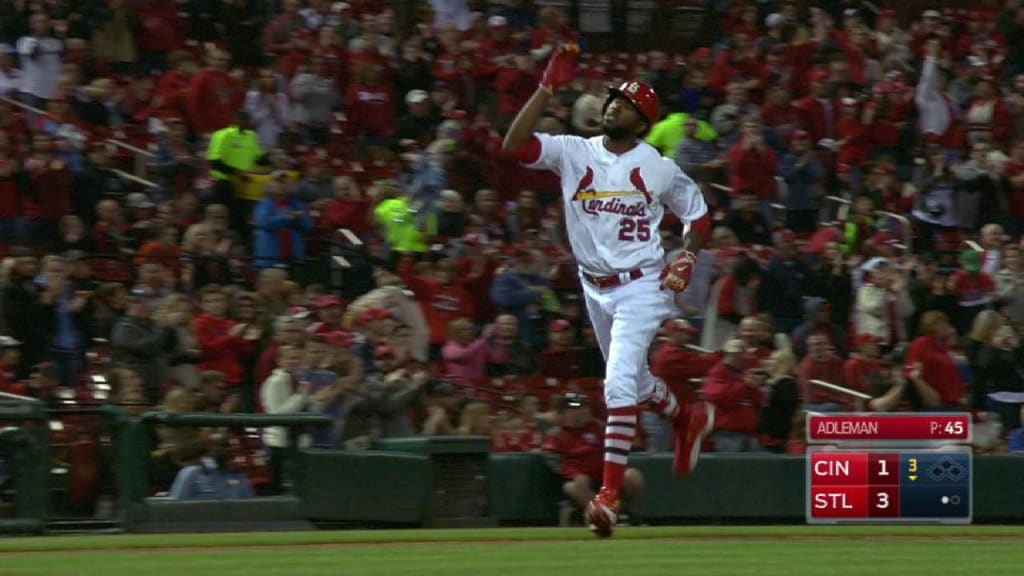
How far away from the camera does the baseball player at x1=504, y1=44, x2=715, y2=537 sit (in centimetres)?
1039

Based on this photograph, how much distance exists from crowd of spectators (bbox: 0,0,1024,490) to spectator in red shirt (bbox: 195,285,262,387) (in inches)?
0.8

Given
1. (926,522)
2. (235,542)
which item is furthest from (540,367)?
(235,542)

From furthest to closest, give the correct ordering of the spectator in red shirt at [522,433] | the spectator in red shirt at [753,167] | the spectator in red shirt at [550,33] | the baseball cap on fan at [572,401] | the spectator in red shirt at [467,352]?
the spectator in red shirt at [550,33] < the spectator in red shirt at [753,167] < the spectator in red shirt at [467,352] < the spectator in red shirt at [522,433] < the baseball cap on fan at [572,401]

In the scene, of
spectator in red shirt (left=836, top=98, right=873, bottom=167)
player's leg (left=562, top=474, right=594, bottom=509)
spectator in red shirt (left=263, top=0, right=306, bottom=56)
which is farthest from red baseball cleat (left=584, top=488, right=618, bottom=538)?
spectator in red shirt (left=836, top=98, right=873, bottom=167)

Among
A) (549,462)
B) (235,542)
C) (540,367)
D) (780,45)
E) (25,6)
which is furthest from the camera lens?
(780,45)

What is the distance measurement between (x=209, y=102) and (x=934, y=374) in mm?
7088

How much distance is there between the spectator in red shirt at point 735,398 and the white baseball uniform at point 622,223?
151 inches

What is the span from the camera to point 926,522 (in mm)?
13289

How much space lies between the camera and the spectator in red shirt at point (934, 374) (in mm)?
15312

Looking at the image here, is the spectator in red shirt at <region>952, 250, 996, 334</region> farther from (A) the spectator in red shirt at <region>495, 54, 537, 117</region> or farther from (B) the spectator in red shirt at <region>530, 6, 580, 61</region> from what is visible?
(B) the spectator in red shirt at <region>530, 6, 580, 61</region>

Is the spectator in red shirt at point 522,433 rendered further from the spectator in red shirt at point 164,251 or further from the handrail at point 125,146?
the handrail at point 125,146

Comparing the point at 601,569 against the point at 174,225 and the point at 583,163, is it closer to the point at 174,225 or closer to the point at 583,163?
the point at 583,163

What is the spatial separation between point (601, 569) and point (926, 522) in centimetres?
480

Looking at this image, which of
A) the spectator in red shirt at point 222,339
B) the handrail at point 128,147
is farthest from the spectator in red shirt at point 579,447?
the handrail at point 128,147
